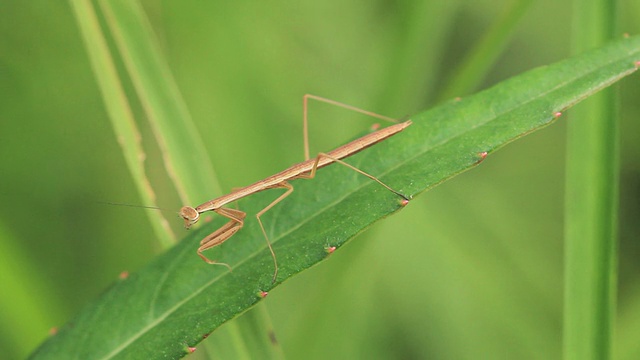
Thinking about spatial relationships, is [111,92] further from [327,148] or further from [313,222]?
[327,148]

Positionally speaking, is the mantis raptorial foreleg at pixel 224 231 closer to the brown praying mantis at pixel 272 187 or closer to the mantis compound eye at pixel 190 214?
the brown praying mantis at pixel 272 187

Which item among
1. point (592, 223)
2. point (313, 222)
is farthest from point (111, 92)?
point (592, 223)

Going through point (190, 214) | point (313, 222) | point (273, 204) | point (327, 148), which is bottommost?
point (313, 222)

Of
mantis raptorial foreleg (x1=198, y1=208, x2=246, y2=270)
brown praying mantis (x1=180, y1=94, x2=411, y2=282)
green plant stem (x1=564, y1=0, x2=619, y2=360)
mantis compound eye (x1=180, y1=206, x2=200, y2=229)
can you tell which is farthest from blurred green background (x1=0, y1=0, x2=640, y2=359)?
green plant stem (x1=564, y1=0, x2=619, y2=360)

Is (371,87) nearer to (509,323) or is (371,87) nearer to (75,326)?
(509,323)

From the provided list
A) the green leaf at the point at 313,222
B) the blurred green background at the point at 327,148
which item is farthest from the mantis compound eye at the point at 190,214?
the blurred green background at the point at 327,148

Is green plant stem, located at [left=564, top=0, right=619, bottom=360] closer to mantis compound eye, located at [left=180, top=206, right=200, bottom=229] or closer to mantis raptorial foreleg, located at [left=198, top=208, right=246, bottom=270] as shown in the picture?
mantis raptorial foreleg, located at [left=198, top=208, right=246, bottom=270]

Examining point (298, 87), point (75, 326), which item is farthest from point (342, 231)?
point (298, 87)
